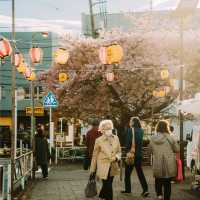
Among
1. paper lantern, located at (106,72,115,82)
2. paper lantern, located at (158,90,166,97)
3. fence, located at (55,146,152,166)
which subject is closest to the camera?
paper lantern, located at (106,72,115,82)

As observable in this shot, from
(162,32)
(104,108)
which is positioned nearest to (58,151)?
(104,108)

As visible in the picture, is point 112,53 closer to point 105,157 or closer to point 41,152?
point 41,152

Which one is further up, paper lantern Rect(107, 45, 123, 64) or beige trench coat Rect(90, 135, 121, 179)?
paper lantern Rect(107, 45, 123, 64)

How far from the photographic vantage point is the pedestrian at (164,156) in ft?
42.5

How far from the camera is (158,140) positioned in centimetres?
1317

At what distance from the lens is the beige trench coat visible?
41.4ft

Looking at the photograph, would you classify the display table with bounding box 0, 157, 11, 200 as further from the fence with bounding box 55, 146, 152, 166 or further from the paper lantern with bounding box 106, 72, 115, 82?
the fence with bounding box 55, 146, 152, 166

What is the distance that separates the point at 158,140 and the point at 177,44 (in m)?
22.3

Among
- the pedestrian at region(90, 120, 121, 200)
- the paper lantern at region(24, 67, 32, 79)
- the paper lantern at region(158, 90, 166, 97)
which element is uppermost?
the paper lantern at region(24, 67, 32, 79)

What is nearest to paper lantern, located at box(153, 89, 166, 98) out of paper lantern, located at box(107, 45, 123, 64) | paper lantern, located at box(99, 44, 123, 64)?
paper lantern, located at box(99, 44, 123, 64)

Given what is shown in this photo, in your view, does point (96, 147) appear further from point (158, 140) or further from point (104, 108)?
point (104, 108)

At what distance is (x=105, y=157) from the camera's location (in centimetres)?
1264

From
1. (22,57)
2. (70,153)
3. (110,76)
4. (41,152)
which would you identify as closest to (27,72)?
(22,57)

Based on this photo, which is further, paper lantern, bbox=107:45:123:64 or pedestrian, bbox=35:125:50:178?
paper lantern, bbox=107:45:123:64
